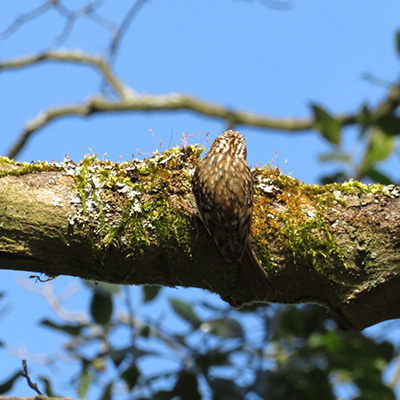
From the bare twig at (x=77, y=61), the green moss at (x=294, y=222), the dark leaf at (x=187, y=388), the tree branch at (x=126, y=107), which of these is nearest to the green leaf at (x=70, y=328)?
the dark leaf at (x=187, y=388)

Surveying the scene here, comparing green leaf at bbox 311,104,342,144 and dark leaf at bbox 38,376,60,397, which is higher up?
green leaf at bbox 311,104,342,144

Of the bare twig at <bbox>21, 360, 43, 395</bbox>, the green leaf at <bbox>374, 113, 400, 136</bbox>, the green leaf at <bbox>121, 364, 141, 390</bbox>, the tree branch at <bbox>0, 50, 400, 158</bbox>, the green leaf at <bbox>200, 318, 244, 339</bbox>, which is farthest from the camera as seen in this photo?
the tree branch at <bbox>0, 50, 400, 158</bbox>

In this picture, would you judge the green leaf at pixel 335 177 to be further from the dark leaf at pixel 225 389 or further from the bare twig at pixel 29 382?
the bare twig at pixel 29 382

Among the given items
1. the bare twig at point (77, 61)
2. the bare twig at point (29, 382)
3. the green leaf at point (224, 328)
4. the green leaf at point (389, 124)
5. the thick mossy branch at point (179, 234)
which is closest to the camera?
the bare twig at point (29, 382)

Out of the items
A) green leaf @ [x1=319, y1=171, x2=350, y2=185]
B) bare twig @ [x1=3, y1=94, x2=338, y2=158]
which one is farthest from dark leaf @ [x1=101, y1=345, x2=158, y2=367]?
bare twig @ [x1=3, y1=94, x2=338, y2=158]

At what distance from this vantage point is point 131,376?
350cm

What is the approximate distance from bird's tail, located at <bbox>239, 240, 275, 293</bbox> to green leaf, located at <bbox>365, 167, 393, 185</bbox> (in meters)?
0.68

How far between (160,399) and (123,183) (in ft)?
3.36

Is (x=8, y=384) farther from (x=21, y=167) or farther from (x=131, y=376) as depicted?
(x=21, y=167)

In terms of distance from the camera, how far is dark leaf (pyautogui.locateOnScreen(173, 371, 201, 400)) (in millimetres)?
3252

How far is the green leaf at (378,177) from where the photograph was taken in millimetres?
3250

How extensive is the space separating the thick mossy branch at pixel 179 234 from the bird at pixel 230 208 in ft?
0.20

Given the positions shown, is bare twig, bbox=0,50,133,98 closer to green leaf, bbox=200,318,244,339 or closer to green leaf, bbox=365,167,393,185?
green leaf, bbox=200,318,244,339

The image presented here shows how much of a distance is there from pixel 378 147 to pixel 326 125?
390mm
